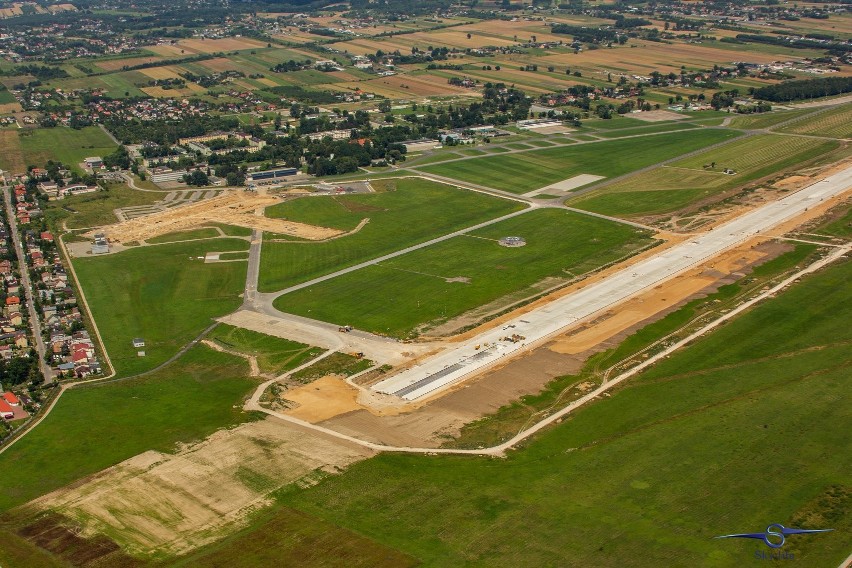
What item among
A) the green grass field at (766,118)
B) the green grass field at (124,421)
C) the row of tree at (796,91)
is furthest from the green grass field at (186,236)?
the row of tree at (796,91)

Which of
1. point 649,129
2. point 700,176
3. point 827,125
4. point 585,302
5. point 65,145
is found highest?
point 827,125

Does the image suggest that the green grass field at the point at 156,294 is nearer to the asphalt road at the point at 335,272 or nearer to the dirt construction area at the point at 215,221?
the asphalt road at the point at 335,272

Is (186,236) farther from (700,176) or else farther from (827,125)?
(827,125)

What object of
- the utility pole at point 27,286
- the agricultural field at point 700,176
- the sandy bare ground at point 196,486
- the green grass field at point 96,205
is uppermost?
the agricultural field at point 700,176

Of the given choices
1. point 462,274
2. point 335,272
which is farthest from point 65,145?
point 462,274

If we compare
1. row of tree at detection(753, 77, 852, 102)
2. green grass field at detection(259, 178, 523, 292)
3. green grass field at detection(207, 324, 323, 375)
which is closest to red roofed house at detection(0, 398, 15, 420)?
green grass field at detection(207, 324, 323, 375)
